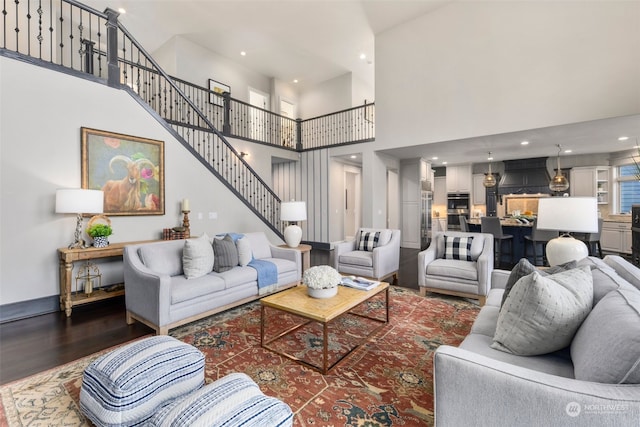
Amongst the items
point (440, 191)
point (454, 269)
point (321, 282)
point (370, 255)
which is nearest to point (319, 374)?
point (321, 282)

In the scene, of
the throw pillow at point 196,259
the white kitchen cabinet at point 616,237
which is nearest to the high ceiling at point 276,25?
the throw pillow at point 196,259

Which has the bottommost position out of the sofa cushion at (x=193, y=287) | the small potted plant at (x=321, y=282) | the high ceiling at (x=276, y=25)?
the sofa cushion at (x=193, y=287)

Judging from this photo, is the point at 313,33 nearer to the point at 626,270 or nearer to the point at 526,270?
the point at 526,270

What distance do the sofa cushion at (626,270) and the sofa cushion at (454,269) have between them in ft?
5.36

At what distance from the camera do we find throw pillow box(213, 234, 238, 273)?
337cm

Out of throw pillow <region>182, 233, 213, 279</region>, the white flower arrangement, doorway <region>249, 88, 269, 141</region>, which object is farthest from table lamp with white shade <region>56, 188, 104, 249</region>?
doorway <region>249, 88, 269, 141</region>

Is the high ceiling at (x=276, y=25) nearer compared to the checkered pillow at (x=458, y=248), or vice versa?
the checkered pillow at (x=458, y=248)

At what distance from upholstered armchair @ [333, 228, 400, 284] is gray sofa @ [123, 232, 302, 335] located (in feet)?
4.09

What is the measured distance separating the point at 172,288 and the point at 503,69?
5.97 meters

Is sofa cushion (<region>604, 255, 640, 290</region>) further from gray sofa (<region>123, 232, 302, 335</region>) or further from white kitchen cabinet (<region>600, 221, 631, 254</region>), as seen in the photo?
white kitchen cabinet (<region>600, 221, 631, 254</region>)

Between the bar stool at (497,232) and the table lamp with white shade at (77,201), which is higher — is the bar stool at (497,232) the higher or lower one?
the lower one

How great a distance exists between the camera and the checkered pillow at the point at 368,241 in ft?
15.3

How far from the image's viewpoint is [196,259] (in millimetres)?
3145

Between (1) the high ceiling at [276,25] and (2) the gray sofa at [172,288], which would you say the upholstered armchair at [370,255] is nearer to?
(2) the gray sofa at [172,288]
